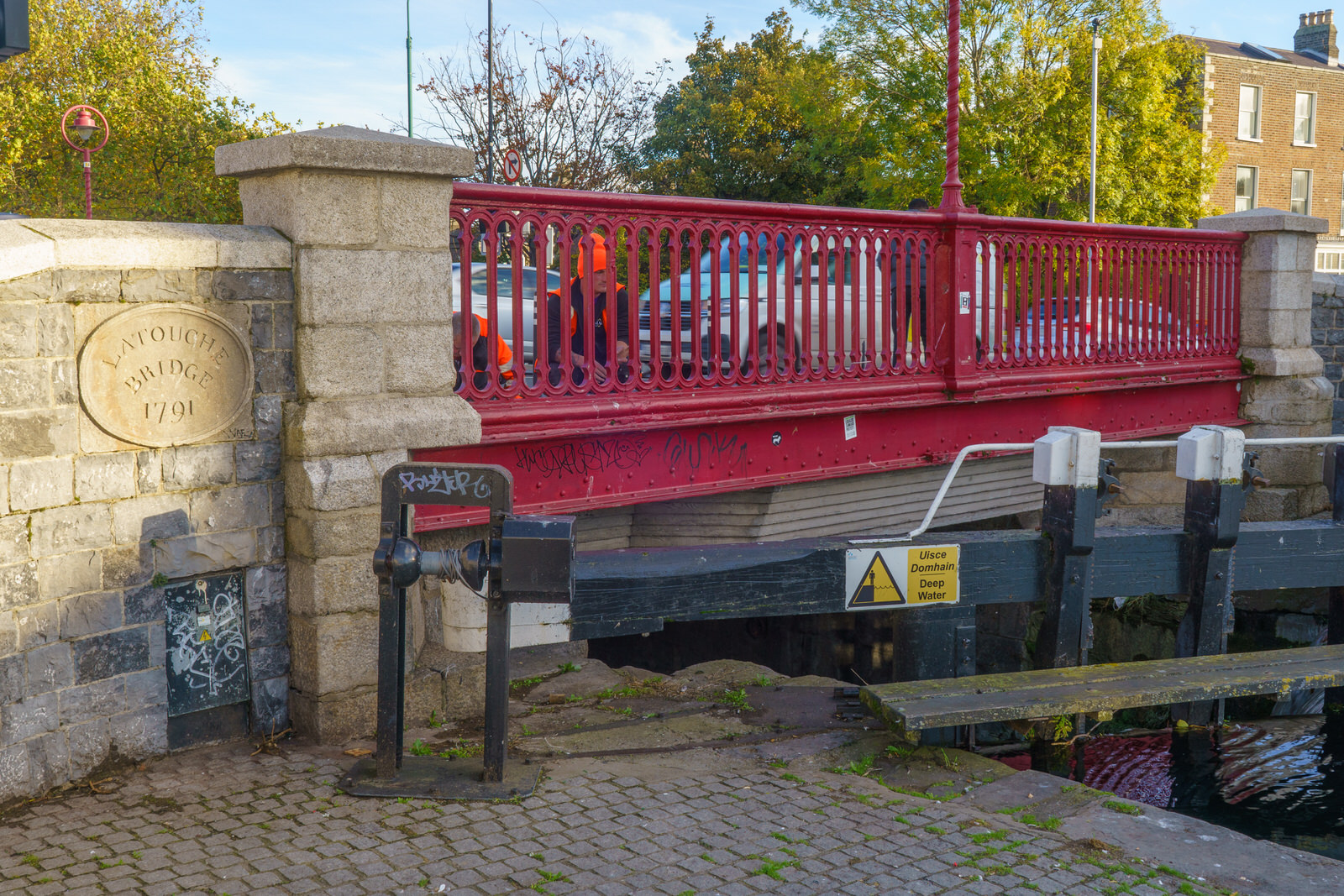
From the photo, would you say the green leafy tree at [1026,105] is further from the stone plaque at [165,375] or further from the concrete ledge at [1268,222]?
the stone plaque at [165,375]

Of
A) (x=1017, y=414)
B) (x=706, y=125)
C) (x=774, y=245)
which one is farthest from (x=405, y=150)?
(x=706, y=125)

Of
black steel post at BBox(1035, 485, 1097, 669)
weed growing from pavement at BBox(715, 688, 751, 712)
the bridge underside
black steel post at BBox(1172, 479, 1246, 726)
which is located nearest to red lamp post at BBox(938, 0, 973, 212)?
the bridge underside

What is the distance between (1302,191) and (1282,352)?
33284 millimetres

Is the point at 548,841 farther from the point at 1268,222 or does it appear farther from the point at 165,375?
the point at 1268,222

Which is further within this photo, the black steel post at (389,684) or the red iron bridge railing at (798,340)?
the red iron bridge railing at (798,340)

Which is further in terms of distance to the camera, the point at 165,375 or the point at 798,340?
the point at 798,340

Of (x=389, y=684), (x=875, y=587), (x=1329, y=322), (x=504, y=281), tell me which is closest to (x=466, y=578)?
(x=389, y=684)

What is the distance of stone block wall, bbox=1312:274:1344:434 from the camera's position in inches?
437

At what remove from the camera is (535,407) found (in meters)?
5.77

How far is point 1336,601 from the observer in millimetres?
7812

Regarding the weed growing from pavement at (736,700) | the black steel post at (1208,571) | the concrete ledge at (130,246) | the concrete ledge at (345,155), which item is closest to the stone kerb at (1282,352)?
the black steel post at (1208,571)

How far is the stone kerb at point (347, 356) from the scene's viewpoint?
16.4 feet

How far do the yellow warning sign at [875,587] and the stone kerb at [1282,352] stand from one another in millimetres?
5877

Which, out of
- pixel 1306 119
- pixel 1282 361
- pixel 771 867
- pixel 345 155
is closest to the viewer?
pixel 771 867
